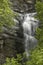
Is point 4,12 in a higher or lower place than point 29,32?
higher

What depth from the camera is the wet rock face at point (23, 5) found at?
25.1 m

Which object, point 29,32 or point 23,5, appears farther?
point 23,5

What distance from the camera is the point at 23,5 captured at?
26016 mm

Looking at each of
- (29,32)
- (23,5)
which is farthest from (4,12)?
(23,5)

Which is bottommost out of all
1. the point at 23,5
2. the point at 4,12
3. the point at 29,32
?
the point at 29,32

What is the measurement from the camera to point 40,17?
13.6 meters

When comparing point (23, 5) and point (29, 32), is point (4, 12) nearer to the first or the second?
point (29, 32)

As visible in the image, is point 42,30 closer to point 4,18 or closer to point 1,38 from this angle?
point 4,18

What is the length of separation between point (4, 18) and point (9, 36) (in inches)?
274

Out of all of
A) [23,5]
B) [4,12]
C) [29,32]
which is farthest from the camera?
[23,5]

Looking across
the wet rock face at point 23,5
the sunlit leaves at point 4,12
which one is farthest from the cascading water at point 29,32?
the sunlit leaves at point 4,12

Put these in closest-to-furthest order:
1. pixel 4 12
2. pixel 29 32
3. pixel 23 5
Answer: pixel 4 12
pixel 29 32
pixel 23 5

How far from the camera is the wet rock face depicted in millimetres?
25084

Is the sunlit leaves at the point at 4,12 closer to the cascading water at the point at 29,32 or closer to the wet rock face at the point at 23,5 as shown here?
the cascading water at the point at 29,32
